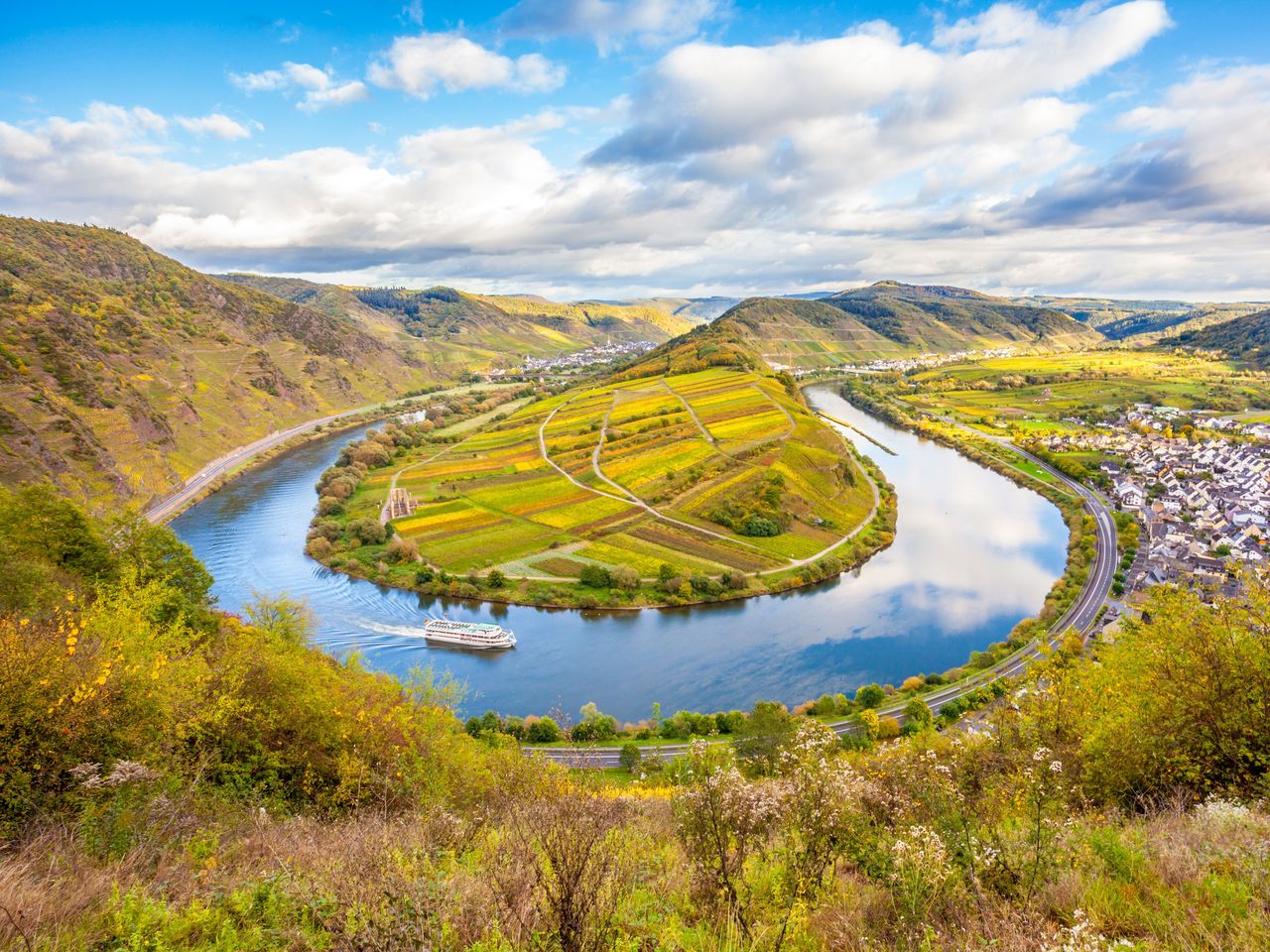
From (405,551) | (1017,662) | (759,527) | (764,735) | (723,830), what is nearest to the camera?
(723,830)

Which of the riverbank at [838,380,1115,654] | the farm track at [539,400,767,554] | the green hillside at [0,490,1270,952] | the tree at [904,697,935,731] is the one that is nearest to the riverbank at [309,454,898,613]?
the farm track at [539,400,767,554]

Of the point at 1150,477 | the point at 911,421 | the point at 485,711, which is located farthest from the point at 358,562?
the point at 911,421

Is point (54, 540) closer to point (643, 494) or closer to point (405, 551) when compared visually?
point (405, 551)

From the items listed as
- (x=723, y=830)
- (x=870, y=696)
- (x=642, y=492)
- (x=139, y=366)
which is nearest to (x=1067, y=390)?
(x=642, y=492)

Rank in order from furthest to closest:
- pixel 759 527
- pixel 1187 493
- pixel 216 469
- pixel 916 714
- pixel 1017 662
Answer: pixel 216 469
pixel 1187 493
pixel 759 527
pixel 1017 662
pixel 916 714

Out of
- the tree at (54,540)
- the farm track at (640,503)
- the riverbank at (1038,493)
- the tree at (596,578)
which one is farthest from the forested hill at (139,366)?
the riverbank at (1038,493)

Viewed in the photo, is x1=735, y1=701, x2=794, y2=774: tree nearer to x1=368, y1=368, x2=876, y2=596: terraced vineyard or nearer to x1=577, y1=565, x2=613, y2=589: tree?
x1=577, y1=565, x2=613, y2=589: tree
